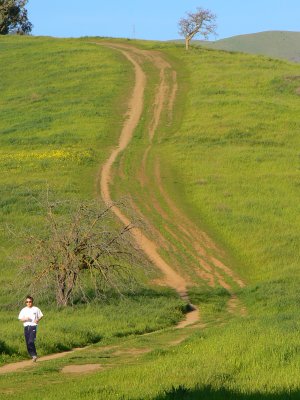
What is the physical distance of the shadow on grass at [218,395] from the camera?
1283cm

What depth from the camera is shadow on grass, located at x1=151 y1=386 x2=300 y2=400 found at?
1283 centimetres

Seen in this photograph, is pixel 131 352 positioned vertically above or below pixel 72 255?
below

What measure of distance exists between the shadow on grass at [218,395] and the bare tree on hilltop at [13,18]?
108m

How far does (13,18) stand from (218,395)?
11417cm

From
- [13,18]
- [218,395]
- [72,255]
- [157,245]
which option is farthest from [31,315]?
[13,18]

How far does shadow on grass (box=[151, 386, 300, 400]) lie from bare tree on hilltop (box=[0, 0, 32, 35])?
108 metres

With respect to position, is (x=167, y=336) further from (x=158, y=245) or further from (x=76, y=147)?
(x=76, y=147)

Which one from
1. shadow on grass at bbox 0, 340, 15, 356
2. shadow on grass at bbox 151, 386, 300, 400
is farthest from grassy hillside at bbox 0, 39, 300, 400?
shadow on grass at bbox 0, 340, 15, 356

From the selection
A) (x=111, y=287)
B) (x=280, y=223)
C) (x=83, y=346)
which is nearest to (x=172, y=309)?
(x=111, y=287)

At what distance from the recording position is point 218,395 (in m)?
13.1

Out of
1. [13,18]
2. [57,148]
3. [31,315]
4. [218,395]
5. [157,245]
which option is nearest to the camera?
[218,395]

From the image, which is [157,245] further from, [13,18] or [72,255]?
[13,18]

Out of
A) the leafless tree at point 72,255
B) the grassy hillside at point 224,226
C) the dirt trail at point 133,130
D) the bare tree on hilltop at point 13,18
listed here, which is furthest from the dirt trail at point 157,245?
the bare tree on hilltop at point 13,18

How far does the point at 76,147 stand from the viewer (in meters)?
56.6
